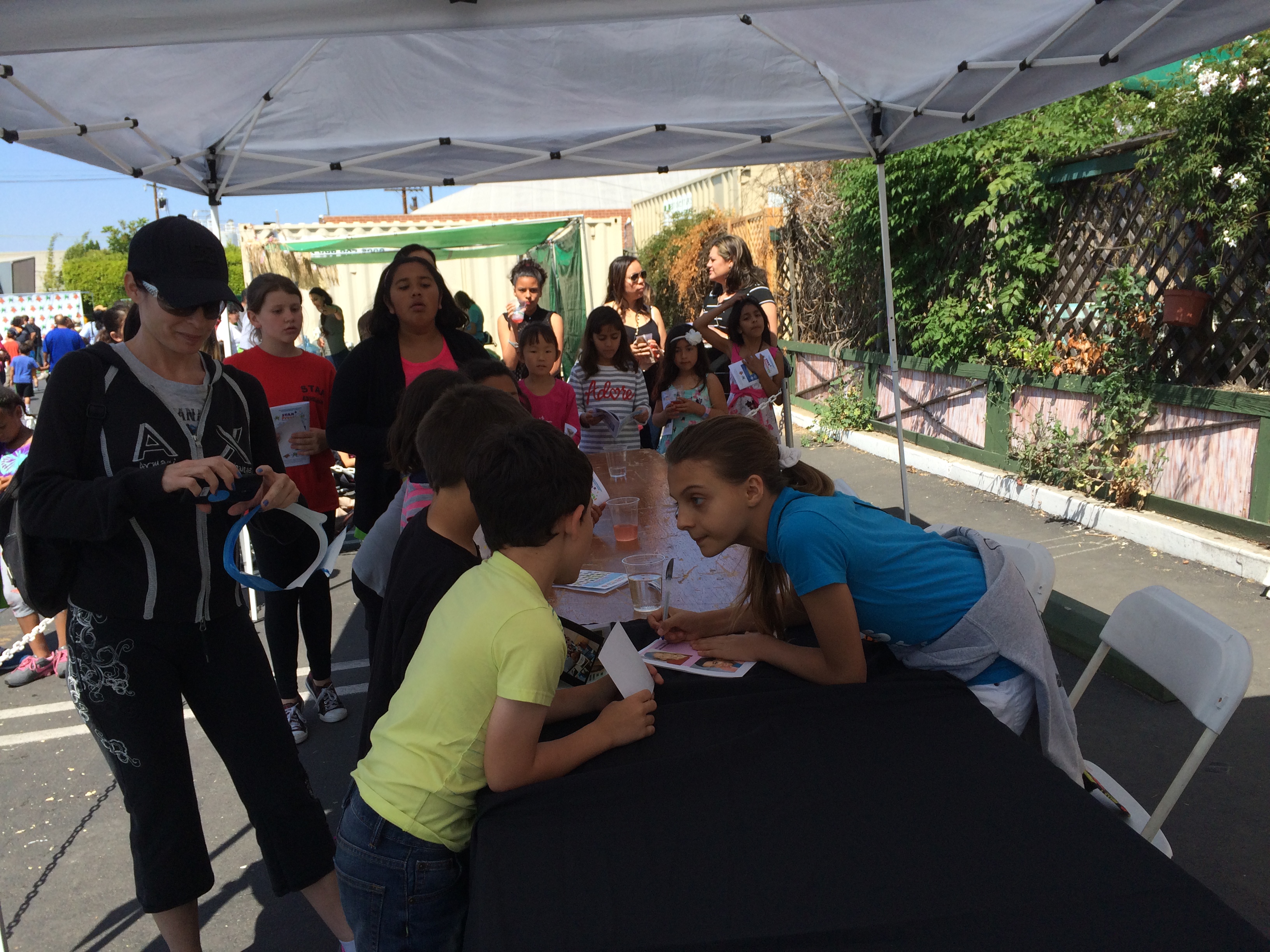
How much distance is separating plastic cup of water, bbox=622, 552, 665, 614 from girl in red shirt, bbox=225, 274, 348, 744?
153 centimetres

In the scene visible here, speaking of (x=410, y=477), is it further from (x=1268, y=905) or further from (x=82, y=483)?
(x=1268, y=905)

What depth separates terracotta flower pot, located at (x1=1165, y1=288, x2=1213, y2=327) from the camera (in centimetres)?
527

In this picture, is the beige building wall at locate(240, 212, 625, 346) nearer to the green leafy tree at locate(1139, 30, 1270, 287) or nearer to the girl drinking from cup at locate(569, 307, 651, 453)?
the girl drinking from cup at locate(569, 307, 651, 453)

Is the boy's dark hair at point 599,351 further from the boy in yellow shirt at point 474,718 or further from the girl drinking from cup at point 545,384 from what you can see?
the boy in yellow shirt at point 474,718

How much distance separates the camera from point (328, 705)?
12.4ft

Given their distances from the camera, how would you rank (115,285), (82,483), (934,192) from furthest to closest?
(115,285) < (934,192) < (82,483)

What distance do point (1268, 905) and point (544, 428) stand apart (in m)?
2.41

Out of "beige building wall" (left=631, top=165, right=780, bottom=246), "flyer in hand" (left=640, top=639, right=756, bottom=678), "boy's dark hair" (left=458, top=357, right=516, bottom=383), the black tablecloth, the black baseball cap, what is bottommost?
the black tablecloth

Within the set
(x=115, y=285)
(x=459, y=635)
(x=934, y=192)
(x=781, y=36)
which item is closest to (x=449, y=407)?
(x=459, y=635)

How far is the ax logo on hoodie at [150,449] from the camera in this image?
193cm

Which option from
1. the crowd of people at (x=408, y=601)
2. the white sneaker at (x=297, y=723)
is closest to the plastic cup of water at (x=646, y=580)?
the crowd of people at (x=408, y=601)

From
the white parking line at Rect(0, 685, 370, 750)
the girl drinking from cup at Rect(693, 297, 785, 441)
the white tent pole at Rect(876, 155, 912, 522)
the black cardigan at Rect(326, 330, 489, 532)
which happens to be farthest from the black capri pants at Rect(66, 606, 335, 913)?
the girl drinking from cup at Rect(693, 297, 785, 441)

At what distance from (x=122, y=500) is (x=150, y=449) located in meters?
0.20

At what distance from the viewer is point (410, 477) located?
7.88ft
